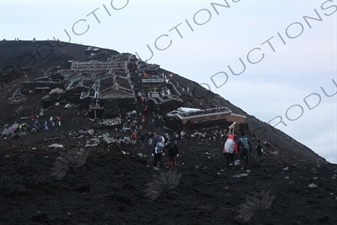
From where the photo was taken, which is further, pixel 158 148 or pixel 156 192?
pixel 158 148

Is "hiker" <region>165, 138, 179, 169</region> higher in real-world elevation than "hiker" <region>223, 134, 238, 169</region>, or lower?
higher

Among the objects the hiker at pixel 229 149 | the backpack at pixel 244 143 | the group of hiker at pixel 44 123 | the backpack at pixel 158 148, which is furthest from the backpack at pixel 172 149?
the group of hiker at pixel 44 123

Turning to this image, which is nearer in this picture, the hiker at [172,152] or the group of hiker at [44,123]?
the hiker at [172,152]

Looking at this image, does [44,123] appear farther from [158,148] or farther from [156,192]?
[156,192]

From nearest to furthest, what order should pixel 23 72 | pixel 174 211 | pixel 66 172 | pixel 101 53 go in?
1. pixel 174 211
2. pixel 66 172
3. pixel 23 72
4. pixel 101 53

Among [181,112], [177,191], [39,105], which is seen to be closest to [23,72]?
[39,105]

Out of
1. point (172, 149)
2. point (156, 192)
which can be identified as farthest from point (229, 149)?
A: point (156, 192)

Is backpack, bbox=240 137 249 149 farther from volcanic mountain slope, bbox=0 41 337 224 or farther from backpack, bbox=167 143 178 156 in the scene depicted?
backpack, bbox=167 143 178 156

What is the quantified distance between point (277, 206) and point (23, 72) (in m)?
41.8

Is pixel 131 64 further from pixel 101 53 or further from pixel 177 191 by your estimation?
pixel 177 191

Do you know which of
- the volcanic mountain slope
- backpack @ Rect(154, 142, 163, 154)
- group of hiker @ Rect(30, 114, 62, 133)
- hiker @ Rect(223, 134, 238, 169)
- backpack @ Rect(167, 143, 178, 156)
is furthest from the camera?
group of hiker @ Rect(30, 114, 62, 133)

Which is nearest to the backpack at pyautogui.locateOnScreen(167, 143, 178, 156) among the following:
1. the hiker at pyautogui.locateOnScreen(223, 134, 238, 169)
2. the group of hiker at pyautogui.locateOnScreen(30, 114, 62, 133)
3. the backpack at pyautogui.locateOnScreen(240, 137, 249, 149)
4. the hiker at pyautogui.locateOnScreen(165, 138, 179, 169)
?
the hiker at pyautogui.locateOnScreen(165, 138, 179, 169)

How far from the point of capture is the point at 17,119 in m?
24.1

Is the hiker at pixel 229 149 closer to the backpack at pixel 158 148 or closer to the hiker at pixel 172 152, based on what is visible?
the hiker at pixel 172 152
